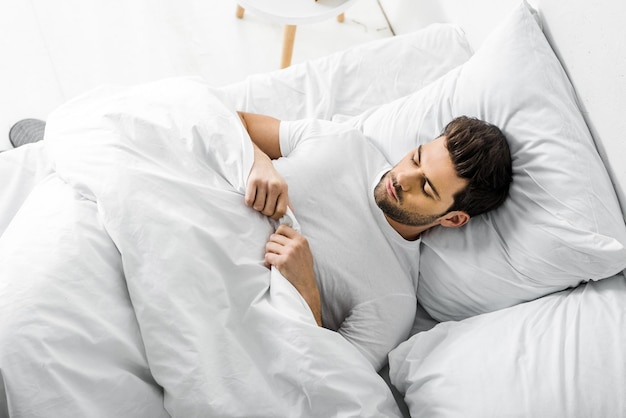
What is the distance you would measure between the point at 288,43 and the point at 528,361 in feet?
4.31

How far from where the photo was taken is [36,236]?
3.19 ft

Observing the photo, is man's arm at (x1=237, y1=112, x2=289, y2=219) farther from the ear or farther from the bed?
the ear

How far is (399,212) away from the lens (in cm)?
121

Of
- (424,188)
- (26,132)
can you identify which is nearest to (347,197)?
(424,188)

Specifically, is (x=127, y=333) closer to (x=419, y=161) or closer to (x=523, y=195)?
(x=419, y=161)

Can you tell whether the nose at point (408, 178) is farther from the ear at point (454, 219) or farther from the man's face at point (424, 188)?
the ear at point (454, 219)

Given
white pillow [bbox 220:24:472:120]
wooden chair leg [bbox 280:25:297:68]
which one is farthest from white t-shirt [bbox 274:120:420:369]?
wooden chair leg [bbox 280:25:297:68]

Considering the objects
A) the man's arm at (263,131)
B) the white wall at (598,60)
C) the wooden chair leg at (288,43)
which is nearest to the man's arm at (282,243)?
the man's arm at (263,131)

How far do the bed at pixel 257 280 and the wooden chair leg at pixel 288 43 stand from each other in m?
0.65

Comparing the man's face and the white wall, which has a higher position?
the white wall

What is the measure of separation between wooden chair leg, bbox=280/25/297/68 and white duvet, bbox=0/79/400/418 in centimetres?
86

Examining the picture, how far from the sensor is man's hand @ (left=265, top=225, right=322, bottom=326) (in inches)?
42.5

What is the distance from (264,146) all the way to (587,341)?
81cm

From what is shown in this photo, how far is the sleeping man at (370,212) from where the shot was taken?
1.14 metres
